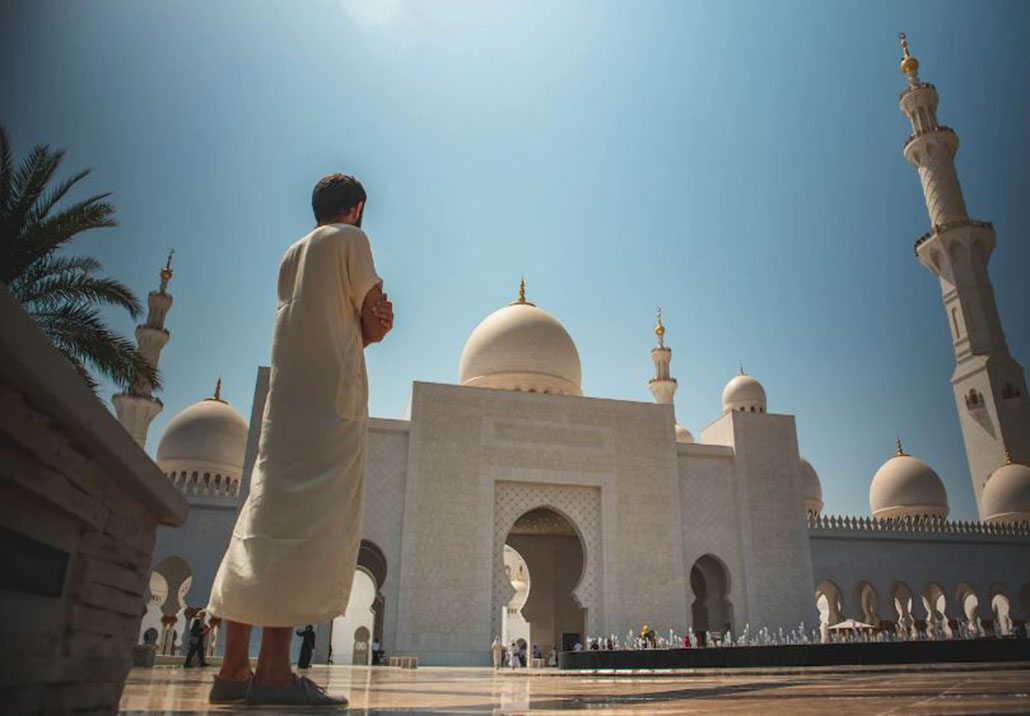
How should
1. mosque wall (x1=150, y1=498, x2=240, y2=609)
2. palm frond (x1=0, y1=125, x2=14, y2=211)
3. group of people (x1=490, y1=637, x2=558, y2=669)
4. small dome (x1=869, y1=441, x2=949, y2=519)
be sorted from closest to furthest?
Answer: palm frond (x1=0, y1=125, x2=14, y2=211)
group of people (x1=490, y1=637, x2=558, y2=669)
mosque wall (x1=150, y1=498, x2=240, y2=609)
small dome (x1=869, y1=441, x2=949, y2=519)

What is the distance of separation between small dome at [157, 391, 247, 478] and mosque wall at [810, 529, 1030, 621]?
15.1 metres

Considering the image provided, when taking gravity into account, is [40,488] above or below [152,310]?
below

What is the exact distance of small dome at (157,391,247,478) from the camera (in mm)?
18906

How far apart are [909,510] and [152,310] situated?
873 inches

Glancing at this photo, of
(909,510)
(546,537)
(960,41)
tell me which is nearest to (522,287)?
(546,537)

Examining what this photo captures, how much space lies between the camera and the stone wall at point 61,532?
1092 millimetres

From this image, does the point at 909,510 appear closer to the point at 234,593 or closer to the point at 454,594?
the point at 454,594

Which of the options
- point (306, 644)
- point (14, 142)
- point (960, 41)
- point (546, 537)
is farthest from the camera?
point (546, 537)

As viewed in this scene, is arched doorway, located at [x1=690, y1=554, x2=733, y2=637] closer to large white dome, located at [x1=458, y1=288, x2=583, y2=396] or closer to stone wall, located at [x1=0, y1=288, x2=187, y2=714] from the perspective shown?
large white dome, located at [x1=458, y1=288, x2=583, y2=396]

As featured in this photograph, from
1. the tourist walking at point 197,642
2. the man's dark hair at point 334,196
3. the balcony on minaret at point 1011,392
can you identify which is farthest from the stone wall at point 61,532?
the balcony on minaret at point 1011,392

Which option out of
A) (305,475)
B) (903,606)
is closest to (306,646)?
(305,475)

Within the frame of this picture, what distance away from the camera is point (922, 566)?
17.7m

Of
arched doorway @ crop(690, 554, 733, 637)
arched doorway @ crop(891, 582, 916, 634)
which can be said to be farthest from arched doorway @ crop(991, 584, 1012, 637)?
arched doorway @ crop(690, 554, 733, 637)

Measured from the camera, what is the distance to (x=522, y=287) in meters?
19.6
